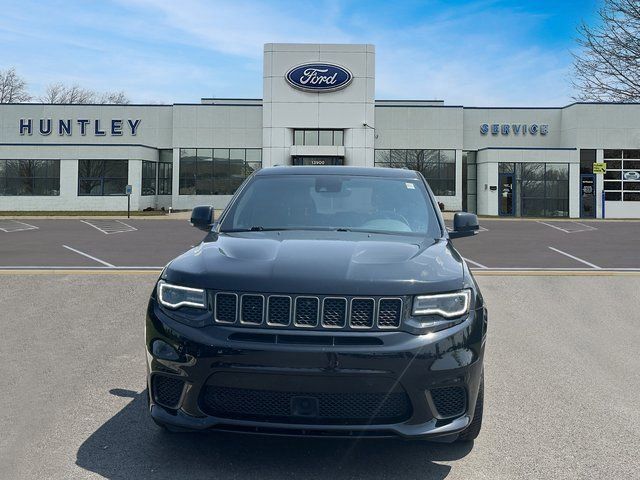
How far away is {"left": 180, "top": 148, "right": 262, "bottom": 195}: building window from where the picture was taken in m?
41.7

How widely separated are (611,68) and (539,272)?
32.8 feet

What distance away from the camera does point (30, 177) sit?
130 feet

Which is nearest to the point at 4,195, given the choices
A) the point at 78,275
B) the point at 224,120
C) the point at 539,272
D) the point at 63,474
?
the point at 224,120

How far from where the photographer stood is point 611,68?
55.3 feet

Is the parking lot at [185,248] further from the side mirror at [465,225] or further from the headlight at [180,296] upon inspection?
the headlight at [180,296]

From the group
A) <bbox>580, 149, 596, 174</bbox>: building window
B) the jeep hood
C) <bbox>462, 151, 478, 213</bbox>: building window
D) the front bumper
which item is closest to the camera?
the front bumper

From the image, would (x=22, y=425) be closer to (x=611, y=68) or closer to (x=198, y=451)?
(x=198, y=451)

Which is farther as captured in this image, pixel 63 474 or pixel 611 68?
pixel 611 68

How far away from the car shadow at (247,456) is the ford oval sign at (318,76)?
36425 millimetres

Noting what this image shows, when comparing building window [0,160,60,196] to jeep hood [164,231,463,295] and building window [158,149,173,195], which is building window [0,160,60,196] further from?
jeep hood [164,231,463,295]

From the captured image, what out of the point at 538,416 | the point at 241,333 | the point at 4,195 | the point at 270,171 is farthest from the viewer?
the point at 4,195

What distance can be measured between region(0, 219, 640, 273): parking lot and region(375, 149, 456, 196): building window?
20627 mm

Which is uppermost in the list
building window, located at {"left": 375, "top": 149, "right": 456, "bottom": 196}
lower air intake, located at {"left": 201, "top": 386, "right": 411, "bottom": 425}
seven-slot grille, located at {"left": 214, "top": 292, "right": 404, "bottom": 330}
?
building window, located at {"left": 375, "top": 149, "right": 456, "bottom": 196}

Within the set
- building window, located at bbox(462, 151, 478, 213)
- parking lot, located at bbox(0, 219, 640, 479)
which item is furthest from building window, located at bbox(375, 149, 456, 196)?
parking lot, located at bbox(0, 219, 640, 479)
